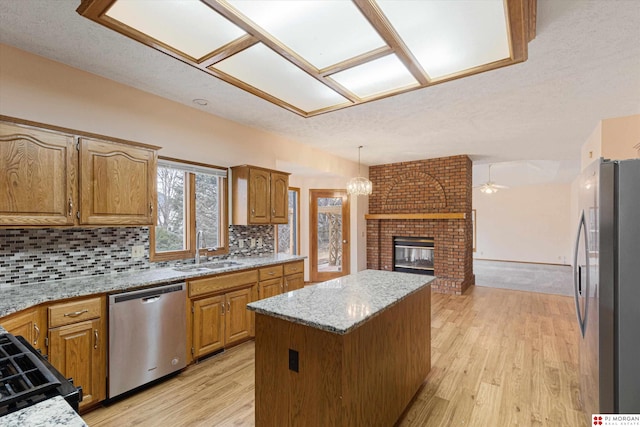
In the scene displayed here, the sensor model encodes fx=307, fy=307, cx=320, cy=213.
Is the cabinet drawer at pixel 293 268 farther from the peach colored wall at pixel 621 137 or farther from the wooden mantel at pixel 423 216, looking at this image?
the peach colored wall at pixel 621 137

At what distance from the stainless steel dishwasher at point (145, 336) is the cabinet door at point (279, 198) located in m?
1.60

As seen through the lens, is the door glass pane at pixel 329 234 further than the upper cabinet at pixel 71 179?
Yes

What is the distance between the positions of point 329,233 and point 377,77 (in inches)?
174

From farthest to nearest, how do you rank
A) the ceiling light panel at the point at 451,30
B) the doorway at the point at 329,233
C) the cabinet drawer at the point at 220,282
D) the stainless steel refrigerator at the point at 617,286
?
the doorway at the point at 329,233
the cabinet drawer at the point at 220,282
the ceiling light panel at the point at 451,30
the stainless steel refrigerator at the point at 617,286

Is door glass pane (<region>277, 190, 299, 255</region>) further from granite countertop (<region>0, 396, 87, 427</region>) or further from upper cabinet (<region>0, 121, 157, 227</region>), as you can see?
granite countertop (<region>0, 396, 87, 427</region>)

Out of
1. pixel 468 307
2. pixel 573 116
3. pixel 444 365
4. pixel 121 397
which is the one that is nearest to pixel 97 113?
pixel 121 397

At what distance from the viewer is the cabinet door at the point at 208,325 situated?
286 centimetres

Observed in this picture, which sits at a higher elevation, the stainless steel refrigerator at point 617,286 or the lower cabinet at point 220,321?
the stainless steel refrigerator at point 617,286

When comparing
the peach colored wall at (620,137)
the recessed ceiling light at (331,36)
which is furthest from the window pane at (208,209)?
the peach colored wall at (620,137)

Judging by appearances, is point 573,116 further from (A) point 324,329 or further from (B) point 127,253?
(B) point 127,253

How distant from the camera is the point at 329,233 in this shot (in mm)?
6613

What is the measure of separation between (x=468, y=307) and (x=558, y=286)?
2.88 metres

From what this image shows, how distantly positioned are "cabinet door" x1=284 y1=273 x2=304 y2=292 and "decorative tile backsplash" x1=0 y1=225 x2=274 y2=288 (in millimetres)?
1345

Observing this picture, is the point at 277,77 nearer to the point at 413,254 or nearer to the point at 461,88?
the point at 461,88
